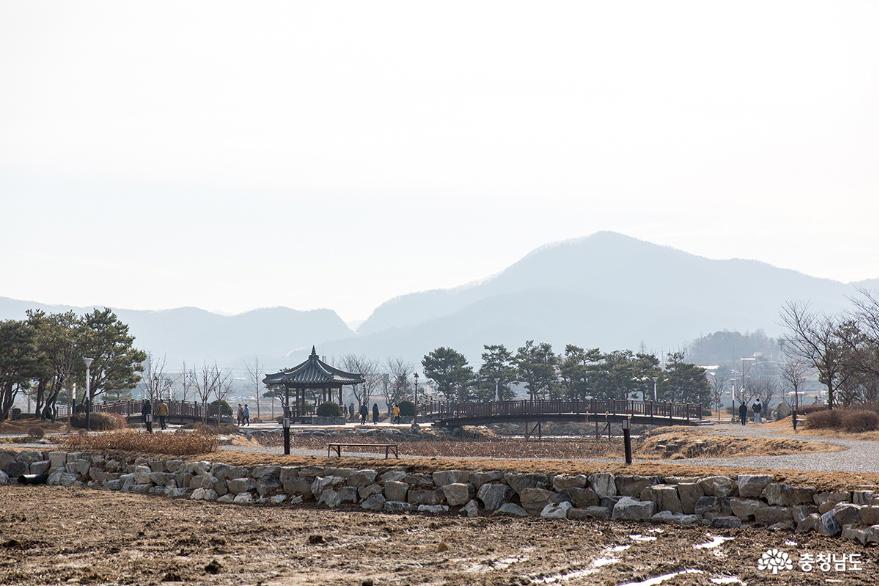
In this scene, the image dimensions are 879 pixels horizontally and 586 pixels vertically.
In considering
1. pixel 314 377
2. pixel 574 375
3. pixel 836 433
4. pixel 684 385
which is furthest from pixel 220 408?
pixel 684 385

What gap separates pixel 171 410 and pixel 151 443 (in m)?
31.3

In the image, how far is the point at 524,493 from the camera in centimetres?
1591

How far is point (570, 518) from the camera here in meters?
15.2

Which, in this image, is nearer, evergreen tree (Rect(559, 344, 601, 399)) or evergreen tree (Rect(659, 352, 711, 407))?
evergreen tree (Rect(659, 352, 711, 407))

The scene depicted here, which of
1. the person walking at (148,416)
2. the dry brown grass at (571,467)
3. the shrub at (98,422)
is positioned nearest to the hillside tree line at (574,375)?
the person walking at (148,416)

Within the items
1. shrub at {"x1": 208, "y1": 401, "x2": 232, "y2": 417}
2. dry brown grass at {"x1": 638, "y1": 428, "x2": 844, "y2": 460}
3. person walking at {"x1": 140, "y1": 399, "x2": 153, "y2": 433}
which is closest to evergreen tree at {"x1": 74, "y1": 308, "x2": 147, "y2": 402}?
shrub at {"x1": 208, "y1": 401, "x2": 232, "y2": 417}

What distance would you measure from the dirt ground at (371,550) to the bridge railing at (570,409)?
35.6 meters

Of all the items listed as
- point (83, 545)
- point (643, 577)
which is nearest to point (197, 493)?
point (83, 545)

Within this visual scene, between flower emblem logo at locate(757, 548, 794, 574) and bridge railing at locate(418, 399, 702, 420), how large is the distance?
37757mm

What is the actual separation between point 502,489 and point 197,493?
641cm

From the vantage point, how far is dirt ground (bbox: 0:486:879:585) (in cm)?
1096

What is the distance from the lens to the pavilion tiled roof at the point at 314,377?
56.8 meters

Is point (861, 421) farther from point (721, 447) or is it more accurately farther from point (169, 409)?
point (169, 409)

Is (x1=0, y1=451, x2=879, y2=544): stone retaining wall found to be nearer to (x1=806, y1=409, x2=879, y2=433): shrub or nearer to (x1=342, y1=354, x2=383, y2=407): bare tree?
(x1=806, y1=409, x2=879, y2=433): shrub
